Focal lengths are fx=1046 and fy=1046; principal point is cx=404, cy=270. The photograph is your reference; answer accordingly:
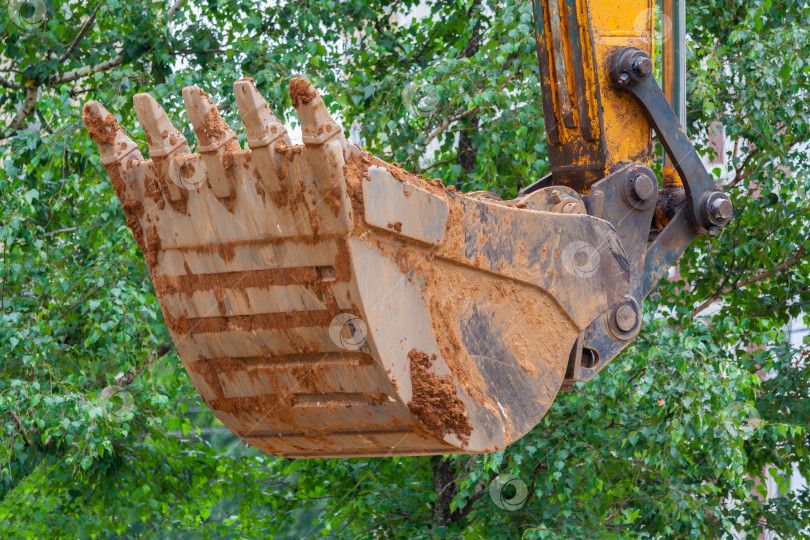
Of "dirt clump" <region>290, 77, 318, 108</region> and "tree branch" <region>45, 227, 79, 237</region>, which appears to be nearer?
"dirt clump" <region>290, 77, 318, 108</region>

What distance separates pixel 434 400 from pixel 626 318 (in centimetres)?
91

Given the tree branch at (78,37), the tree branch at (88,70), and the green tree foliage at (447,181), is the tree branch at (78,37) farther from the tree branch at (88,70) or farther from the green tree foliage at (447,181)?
the tree branch at (88,70)

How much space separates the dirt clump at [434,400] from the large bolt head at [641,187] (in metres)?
1.06

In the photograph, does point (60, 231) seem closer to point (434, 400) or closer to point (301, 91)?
point (434, 400)

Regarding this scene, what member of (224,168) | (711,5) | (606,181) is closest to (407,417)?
(224,168)

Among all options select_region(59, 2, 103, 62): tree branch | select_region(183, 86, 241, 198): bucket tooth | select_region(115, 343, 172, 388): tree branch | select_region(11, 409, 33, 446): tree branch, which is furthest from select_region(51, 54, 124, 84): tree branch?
select_region(183, 86, 241, 198): bucket tooth

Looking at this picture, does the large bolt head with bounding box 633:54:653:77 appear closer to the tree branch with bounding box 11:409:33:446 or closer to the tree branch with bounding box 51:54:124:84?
the tree branch with bounding box 11:409:33:446

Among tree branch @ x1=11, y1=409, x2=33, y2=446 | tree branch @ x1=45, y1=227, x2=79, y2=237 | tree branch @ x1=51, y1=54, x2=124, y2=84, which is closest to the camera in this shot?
tree branch @ x1=11, y1=409, x2=33, y2=446

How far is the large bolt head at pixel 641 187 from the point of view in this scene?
11.3ft

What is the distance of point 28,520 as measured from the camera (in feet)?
23.5

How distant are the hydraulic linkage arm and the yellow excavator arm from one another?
0.12 ft

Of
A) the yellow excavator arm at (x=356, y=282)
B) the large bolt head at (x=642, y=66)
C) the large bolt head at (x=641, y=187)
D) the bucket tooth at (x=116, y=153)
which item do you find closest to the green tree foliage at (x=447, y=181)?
the large bolt head at (x=641, y=187)

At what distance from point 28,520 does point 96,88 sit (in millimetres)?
3101

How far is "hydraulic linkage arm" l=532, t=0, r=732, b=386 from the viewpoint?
137 inches
